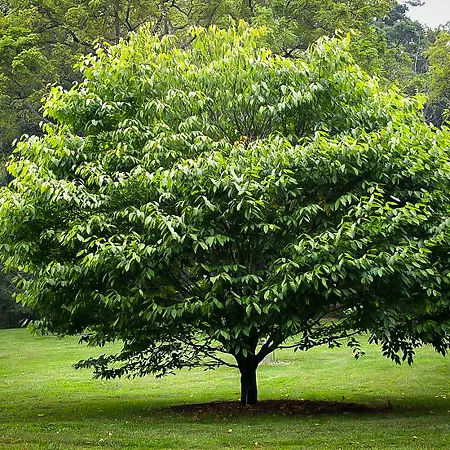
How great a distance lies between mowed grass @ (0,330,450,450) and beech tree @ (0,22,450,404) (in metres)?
1.24

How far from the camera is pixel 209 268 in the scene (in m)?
9.60

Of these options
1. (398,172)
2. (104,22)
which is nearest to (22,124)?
→ (104,22)

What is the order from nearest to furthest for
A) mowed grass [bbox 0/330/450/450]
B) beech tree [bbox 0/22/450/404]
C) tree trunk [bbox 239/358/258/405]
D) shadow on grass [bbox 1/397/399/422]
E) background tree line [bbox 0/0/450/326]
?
mowed grass [bbox 0/330/450/450] → beech tree [bbox 0/22/450/404] → shadow on grass [bbox 1/397/399/422] → tree trunk [bbox 239/358/258/405] → background tree line [bbox 0/0/450/326]

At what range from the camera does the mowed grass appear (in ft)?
28.8

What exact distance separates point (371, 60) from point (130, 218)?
19.9 metres

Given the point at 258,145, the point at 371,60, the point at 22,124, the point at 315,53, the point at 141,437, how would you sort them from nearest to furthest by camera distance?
the point at 141,437
the point at 258,145
the point at 315,53
the point at 371,60
the point at 22,124

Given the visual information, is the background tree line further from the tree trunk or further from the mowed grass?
the tree trunk

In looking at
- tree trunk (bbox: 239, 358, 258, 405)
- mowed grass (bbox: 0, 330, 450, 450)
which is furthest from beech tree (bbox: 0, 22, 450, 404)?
mowed grass (bbox: 0, 330, 450, 450)

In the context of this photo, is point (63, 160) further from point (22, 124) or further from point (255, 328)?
point (22, 124)

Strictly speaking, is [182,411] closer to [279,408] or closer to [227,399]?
[279,408]

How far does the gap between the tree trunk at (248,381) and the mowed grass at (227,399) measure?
2.98ft

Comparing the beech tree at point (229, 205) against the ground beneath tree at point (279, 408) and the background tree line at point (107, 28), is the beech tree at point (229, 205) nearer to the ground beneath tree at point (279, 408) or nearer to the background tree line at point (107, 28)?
the ground beneath tree at point (279, 408)

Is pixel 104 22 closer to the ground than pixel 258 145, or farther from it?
farther from it

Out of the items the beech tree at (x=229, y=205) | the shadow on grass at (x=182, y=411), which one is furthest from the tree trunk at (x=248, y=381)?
the shadow on grass at (x=182, y=411)
